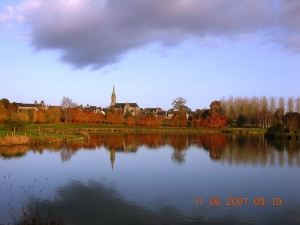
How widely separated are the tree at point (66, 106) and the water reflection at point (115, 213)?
260 ft

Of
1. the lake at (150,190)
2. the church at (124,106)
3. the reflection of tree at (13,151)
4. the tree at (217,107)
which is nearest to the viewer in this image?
the lake at (150,190)

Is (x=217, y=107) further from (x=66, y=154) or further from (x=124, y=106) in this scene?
(x=66, y=154)

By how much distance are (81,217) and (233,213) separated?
209 inches

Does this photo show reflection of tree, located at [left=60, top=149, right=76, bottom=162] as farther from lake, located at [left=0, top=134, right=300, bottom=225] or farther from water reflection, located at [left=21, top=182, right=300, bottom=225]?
water reflection, located at [left=21, top=182, right=300, bottom=225]

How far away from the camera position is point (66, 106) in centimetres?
10025

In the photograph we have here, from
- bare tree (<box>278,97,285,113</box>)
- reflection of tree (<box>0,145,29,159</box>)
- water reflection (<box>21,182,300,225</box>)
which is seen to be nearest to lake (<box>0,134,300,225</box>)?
water reflection (<box>21,182,300,225</box>)

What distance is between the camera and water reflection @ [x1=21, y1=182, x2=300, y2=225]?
12.7 metres

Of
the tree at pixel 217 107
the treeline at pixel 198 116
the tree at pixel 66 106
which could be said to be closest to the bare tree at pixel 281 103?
the treeline at pixel 198 116

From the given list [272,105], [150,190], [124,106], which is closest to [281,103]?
[272,105]

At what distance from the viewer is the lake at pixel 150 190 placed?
13.4 meters

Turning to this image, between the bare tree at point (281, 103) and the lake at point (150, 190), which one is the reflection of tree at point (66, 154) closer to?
the lake at point (150, 190)

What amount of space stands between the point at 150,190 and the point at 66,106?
8525cm

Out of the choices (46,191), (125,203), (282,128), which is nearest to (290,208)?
(125,203)

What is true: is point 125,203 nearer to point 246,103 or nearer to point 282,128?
point 282,128
